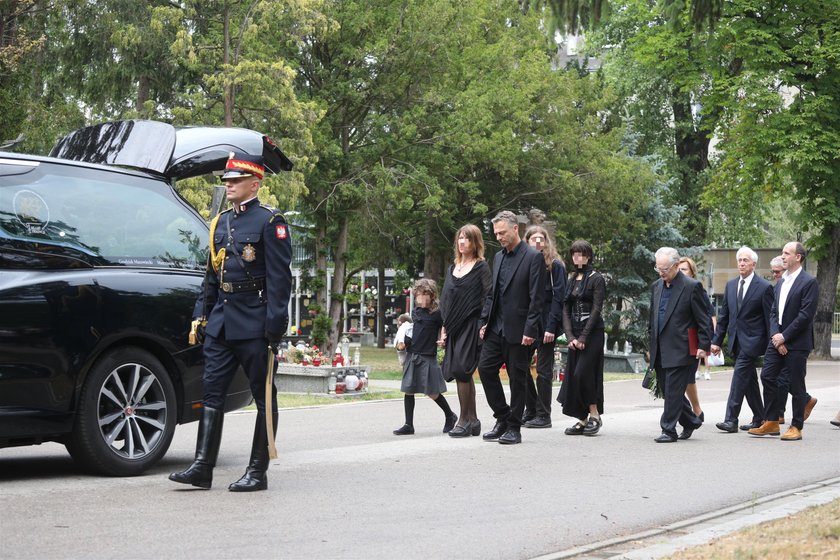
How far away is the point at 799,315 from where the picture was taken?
12.8 metres

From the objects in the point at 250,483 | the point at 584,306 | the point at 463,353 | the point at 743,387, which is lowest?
the point at 250,483

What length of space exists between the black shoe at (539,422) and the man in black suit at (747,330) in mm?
1884

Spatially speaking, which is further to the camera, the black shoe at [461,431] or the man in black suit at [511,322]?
the black shoe at [461,431]

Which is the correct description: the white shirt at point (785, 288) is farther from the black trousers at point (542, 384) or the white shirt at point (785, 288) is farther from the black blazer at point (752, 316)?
the black trousers at point (542, 384)

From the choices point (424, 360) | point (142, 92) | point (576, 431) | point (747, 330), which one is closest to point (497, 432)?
point (576, 431)

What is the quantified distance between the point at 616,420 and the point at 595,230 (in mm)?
25753

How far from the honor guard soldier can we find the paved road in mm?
320

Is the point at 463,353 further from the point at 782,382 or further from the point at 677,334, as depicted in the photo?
the point at 782,382

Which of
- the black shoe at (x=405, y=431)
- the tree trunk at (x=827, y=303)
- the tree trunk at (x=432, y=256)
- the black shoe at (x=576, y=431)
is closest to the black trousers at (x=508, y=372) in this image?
the black shoe at (x=576, y=431)

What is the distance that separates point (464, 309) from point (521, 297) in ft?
2.45

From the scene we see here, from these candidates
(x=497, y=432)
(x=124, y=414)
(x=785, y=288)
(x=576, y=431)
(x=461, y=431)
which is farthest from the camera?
(x=785, y=288)

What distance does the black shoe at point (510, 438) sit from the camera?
37.2ft

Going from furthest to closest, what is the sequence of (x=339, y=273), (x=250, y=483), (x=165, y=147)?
(x=339, y=273), (x=165, y=147), (x=250, y=483)

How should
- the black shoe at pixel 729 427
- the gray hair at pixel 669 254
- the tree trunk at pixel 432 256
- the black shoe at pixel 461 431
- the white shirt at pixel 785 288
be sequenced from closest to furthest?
the black shoe at pixel 461 431
the gray hair at pixel 669 254
the white shirt at pixel 785 288
the black shoe at pixel 729 427
the tree trunk at pixel 432 256
